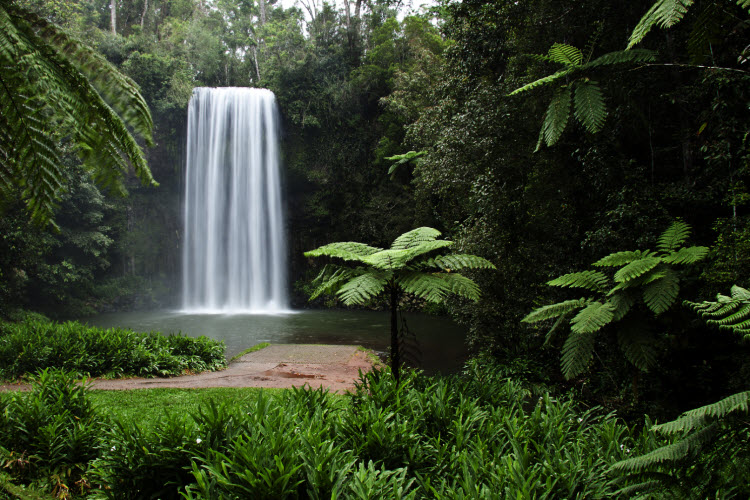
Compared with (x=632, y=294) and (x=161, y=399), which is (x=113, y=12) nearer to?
(x=161, y=399)

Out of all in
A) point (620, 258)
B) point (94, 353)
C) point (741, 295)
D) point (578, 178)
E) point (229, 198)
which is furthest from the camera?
point (229, 198)

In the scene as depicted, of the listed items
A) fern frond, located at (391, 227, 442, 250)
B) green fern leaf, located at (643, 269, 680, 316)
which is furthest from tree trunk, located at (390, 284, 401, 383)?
green fern leaf, located at (643, 269, 680, 316)

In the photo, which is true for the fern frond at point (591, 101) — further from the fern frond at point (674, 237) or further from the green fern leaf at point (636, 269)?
the fern frond at point (674, 237)

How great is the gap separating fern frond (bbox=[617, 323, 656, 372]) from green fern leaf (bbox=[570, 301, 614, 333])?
0.47 m

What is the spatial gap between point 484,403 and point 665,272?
2041 millimetres

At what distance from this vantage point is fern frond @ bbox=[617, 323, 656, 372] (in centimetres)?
402

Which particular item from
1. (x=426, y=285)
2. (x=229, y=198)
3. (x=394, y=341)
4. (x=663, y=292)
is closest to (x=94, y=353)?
(x=394, y=341)

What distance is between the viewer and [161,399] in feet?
18.1

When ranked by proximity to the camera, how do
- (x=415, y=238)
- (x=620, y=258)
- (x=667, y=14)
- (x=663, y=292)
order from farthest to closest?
1. (x=415, y=238)
2. (x=620, y=258)
3. (x=663, y=292)
4. (x=667, y=14)

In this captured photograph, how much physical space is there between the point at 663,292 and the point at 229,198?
20.4m

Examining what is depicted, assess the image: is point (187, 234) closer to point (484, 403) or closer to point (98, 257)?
point (98, 257)

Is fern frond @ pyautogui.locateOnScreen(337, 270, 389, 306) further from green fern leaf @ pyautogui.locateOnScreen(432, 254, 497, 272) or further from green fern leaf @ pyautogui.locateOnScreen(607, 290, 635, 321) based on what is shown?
green fern leaf @ pyautogui.locateOnScreen(607, 290, 635, 321)

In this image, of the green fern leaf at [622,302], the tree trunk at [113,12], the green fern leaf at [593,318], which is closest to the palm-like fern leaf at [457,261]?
the green fern leaf at [593,318]

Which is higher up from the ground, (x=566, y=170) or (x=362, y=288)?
(x=566, y=170)
